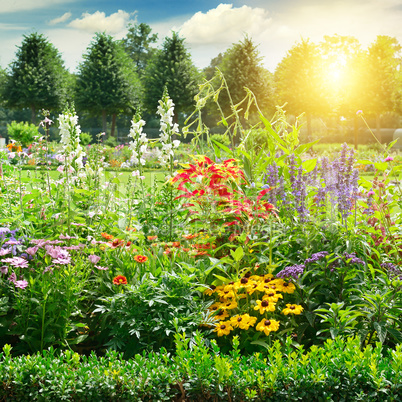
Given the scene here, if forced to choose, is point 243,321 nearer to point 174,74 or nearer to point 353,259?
point 353,259

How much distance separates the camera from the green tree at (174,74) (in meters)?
30.7

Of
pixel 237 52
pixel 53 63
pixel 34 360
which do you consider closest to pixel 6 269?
pixel 34 360

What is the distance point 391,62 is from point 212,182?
93.6ft

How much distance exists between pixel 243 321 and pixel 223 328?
5.6 inches

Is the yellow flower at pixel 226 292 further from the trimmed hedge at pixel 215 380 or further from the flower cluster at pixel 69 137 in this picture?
the flower cluster at pixel 69 137

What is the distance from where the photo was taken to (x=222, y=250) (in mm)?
3711

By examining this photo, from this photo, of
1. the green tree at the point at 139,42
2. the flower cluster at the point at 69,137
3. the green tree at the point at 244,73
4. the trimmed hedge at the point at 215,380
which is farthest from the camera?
the green tree at the point at 139,42

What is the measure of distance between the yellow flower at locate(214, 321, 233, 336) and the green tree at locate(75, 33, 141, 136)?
2977 cm

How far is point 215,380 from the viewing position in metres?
2.31

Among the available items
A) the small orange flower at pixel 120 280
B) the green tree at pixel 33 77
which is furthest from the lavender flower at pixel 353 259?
the green tree at pixel 33 77

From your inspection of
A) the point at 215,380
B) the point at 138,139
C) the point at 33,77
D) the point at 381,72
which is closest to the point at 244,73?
the point at 381,72

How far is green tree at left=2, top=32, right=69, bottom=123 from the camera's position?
3111 centimetres

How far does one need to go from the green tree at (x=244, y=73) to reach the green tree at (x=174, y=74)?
2.34 m

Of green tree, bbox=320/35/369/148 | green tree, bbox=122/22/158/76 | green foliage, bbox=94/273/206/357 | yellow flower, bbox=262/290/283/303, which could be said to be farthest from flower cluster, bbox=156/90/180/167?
green tree, bbox=122/22/158/76
